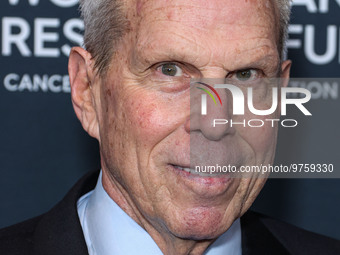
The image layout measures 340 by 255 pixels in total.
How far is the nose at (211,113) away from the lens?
1346 millimetres

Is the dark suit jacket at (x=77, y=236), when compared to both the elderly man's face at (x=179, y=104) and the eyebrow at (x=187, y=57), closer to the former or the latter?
the elderly man's face at (x=179, y=104)

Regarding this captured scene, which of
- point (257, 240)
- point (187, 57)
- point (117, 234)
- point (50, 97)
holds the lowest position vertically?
point (257, 240)

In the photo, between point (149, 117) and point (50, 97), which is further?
point (50, 97)

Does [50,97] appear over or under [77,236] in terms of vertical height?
over

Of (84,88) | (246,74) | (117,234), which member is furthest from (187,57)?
(117,234)

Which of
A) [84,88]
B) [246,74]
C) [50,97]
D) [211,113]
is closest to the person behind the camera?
[211,113]

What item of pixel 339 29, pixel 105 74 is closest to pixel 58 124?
pixel 105 74

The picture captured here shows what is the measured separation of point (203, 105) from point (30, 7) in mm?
1048

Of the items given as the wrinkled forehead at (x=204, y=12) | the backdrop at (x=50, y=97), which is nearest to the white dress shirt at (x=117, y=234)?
the wrinkled forehead at (x=204, y=12)

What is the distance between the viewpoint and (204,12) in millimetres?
1391

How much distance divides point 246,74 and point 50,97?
3.03 feet

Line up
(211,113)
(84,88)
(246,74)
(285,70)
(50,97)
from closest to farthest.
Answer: (211,113) → (246,74) → (84,88) → (285,70) → (50,97)

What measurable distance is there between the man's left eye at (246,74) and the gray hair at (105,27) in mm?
124

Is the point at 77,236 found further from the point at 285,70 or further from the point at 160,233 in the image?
the point at 285,70
